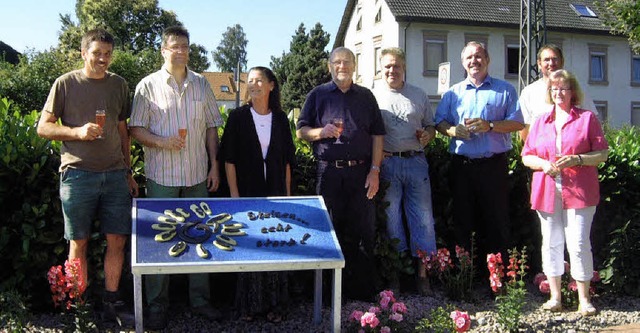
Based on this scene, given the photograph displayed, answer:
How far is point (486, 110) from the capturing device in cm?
535

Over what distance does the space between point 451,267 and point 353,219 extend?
1085 millimetres

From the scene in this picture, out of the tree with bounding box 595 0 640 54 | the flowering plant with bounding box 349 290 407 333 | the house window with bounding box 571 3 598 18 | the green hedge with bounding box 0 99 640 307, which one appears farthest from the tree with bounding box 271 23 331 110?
the flowering plant with bounding box 349 290 407 333

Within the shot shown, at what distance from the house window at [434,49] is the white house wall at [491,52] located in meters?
0.20

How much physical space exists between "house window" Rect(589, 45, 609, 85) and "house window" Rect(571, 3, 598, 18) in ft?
6.90

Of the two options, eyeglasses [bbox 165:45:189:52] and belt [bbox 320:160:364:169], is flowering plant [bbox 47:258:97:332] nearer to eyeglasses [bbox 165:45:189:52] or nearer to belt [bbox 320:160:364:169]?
eyeglasses [bbox 165:45:189:52]

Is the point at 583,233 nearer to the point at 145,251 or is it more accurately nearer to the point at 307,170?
the point at 307,170

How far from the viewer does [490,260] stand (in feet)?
16.5

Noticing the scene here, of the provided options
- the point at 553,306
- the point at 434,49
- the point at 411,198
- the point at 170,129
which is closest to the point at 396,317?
the point at 411,198

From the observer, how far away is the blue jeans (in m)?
5.43

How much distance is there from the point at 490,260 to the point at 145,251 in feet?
9.07

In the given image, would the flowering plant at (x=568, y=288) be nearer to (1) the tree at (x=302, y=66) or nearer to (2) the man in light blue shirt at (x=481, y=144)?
(2) the man in light blue shirt at (x=481, y=144)

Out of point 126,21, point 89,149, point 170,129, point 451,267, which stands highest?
point 126,21

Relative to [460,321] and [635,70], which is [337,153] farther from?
[635,70]

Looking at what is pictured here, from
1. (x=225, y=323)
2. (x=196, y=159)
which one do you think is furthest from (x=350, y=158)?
(x=225, y=323)
